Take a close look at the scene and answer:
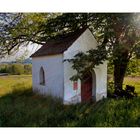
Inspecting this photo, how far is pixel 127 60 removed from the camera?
258 inches

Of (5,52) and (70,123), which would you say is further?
(5,52)

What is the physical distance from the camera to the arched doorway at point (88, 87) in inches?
256

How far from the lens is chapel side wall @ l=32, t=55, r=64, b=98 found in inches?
248

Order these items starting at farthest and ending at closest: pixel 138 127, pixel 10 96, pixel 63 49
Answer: pixel 63 49 → pixel 10 96 → pixel 138 127

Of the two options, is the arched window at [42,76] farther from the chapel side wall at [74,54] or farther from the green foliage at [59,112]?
the chapel side wall at [74,54]

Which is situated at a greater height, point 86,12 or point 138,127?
point 86,12

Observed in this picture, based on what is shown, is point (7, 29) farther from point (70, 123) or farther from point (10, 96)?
point (70, 123)

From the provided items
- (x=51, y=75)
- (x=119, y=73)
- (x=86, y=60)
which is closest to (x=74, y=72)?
(x=86, y=60)

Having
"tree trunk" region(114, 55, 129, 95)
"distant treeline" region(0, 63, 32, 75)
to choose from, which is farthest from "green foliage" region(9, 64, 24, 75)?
"tree trunk" region(114, 55, 129, 95)

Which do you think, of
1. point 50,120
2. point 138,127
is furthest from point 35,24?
point 138,127

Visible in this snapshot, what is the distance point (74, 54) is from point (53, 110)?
3.50 ft

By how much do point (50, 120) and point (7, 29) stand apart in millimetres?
1668

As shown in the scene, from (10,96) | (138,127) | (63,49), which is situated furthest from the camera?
(63,49)

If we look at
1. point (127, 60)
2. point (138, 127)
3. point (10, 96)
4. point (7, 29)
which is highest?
point (7, 29)
